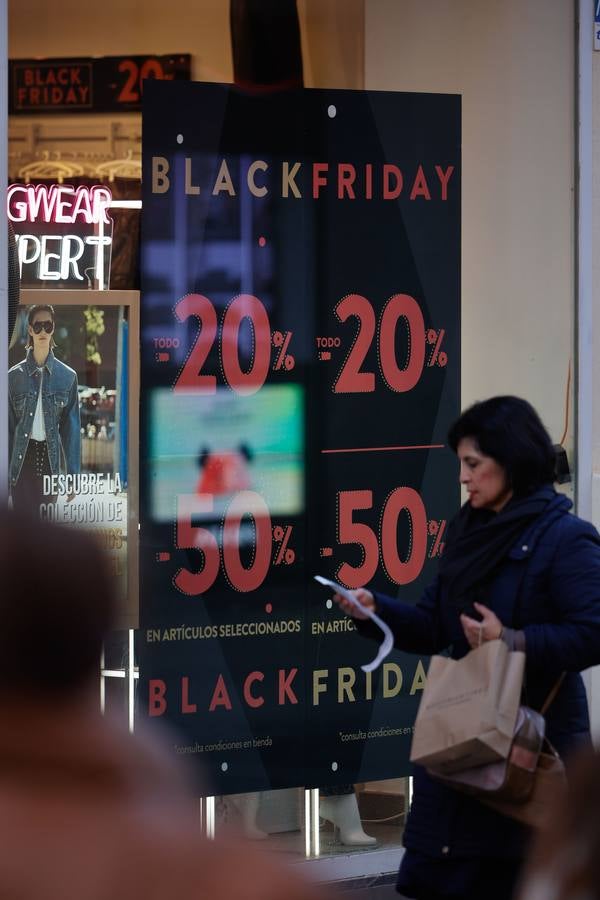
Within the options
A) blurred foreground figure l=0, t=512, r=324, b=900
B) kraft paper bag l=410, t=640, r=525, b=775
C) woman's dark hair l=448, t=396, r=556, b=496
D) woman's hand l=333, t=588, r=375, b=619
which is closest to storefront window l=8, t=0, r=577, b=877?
woman's hand l=333, t=588, r=375, b=619

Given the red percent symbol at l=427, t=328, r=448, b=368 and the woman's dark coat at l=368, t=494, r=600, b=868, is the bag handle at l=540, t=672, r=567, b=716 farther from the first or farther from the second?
the red percent symbol at l=427, t=328, r=448, b=368

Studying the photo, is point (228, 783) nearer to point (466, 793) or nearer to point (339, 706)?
point (339, 706)

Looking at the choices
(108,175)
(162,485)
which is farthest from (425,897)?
(108,175)

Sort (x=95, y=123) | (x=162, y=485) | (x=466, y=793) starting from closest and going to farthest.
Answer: (x=466, y=793), (x=162, y=485), (x=95, y=123)

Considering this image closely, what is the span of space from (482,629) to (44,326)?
2190 mm

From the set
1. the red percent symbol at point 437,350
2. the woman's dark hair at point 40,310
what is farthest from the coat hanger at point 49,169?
the red percent symbol at point 437,350

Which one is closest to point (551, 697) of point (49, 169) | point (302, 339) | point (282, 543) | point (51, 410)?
point (282, 543)

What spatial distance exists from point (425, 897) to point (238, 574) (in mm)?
1547

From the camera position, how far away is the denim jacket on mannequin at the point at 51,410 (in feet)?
16.4

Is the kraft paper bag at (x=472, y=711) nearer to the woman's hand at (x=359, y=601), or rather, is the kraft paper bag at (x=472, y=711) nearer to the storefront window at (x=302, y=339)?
the woman's hand at (x=359, y=601)

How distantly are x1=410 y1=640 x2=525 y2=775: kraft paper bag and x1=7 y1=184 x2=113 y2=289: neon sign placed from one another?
7.30ft

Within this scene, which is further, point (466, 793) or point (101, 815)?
point (466, 793)

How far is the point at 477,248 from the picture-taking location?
5.43m

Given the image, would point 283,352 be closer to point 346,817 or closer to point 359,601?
point 359,601
